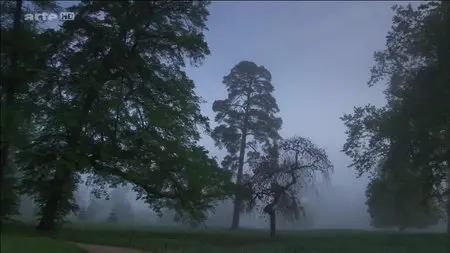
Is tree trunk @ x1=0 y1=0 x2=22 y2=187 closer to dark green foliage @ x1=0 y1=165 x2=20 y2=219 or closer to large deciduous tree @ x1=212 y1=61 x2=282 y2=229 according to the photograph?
dark green foliage @ x1=0 y1=165 x2=20 y2=219

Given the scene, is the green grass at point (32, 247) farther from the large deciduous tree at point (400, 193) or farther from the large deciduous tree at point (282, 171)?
the large deciduous tree at point (400, 193)

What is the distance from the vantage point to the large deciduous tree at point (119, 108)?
19.8 m


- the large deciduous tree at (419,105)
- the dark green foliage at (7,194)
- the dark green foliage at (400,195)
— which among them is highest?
the large deciduous tree at (419,105)

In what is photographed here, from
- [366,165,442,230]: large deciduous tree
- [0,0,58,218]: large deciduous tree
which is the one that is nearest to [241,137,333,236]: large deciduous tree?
[366,165,442,230]: large deciduous tree

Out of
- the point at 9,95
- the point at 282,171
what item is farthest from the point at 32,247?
the point at 282,171

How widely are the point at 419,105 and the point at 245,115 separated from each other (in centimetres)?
1645

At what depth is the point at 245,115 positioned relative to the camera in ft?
128

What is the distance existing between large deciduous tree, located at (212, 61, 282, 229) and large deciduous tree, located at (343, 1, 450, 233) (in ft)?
28.1

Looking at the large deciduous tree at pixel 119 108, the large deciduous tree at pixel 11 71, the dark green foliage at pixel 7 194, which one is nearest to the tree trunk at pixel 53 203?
the large deciduous tree at pixel 119 108

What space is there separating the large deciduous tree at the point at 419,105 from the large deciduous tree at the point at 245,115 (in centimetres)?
856

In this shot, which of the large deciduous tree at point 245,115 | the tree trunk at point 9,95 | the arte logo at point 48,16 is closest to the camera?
the tree trunk at point 9,95

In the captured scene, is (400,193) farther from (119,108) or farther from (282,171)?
(119,108)

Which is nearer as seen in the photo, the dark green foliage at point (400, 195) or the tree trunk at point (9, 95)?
the tree trunk at point (9, 95)

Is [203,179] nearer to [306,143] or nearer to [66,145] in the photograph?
[66,145]
